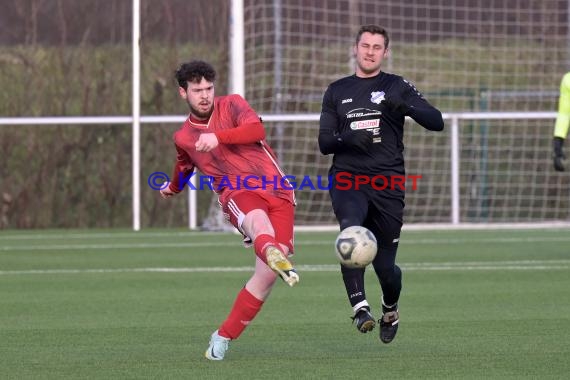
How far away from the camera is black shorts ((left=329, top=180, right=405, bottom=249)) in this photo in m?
7.20

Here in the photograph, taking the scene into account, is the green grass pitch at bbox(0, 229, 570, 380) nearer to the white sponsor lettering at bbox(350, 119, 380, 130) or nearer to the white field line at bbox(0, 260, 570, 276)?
the white field line at bbox(0, 260, 570, 276)

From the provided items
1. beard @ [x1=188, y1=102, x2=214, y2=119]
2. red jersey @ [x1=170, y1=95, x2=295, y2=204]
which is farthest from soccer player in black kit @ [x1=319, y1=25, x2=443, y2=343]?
beard @ [x1=188, y1=102, x2=214, y2=119]

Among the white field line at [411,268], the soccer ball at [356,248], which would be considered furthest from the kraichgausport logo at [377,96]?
the white field line at [411,268]

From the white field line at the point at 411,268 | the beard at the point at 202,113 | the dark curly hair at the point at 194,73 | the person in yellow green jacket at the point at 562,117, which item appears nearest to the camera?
the dark curly hair at the point at 194,73

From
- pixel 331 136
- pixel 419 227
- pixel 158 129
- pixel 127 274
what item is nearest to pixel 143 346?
pixel 331 136

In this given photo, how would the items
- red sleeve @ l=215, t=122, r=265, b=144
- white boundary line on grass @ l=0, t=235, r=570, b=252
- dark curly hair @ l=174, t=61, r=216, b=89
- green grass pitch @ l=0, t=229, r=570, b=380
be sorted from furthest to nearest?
1. white boundary line on grass @ l=0, t=235, r=570, b=252
2. dark curly hair @ l=174, t=61, r=216, b=89
3. red sleeve @ l=215, t=122, r=265, b=144
4. green grass pitch @ l=0, t=229, r=570, b=380

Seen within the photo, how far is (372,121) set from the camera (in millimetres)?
7266

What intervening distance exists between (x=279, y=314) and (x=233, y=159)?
1.86 meters

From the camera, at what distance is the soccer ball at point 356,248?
663 cm

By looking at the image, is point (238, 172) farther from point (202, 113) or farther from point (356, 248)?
point (356, 248)

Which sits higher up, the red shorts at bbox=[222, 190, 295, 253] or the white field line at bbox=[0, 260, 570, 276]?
the red shorts at bbox=[222, 190, 295, 253]

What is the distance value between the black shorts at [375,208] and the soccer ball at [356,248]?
47cm

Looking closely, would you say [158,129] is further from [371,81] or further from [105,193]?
[371,81]

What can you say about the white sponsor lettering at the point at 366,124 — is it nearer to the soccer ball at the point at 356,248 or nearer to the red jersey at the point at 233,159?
the red jersey at the point at 233,159
